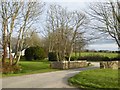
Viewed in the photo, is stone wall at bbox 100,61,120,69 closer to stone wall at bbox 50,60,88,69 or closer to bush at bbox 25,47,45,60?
stone wall at bbox 50,60,88,69

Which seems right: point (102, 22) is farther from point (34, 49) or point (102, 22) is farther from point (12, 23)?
point (34, 49)

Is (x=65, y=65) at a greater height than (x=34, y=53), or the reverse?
(x=34, y=53)

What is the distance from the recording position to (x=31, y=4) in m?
29.7

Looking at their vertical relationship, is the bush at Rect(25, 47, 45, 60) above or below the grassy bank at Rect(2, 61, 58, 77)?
above

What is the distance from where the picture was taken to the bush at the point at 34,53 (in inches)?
1887

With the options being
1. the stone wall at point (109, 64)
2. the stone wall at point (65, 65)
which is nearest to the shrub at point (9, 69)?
the stone wall at point (65, 65)

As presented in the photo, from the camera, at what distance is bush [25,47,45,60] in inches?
1887

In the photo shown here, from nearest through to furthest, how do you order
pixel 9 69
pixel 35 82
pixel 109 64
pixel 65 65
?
1. pixel 35 82
2. pixel 9 69
3. pixel 109 64
4. pixel 65 65

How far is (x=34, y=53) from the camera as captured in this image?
157ft

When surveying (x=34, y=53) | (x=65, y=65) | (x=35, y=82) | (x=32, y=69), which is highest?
(x=34, y=53)

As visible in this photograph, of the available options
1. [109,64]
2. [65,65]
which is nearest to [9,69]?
[65,65]

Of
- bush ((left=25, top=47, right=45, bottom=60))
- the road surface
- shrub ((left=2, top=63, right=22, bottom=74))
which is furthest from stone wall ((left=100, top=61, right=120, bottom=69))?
bush ((left=25, top=47, right=45, bottom=60))

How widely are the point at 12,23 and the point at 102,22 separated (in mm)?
13096

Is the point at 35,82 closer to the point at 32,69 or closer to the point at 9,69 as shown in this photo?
the point at 9,69
